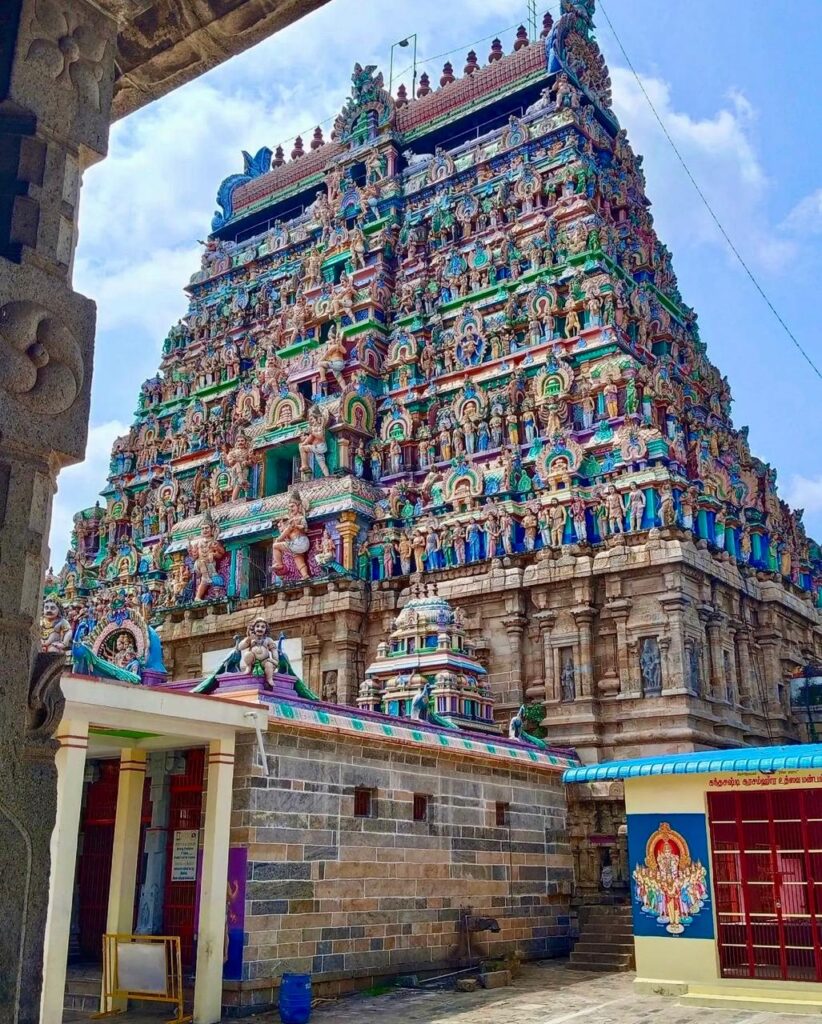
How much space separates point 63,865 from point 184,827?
3.70 metres

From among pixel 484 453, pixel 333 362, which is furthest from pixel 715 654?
pixel 333 362

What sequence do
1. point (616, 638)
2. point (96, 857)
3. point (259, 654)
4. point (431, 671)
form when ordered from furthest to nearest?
point (616, 638)
point (431, 671)
point (96, 857)
point (259, 654)

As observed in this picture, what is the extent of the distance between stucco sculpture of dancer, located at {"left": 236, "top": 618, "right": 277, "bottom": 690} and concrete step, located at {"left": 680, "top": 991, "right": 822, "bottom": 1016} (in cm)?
800

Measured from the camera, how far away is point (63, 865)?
12.9m

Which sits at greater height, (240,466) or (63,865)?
(240,466)

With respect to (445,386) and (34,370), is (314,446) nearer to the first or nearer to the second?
(445,386)

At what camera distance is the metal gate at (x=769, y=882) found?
15.0 metres

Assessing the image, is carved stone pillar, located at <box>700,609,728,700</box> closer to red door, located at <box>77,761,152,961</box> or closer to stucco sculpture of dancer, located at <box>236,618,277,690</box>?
stucco sculpture of dancer, located at <box>236,618,277,690</box>

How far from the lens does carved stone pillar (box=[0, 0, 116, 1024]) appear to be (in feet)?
11.5

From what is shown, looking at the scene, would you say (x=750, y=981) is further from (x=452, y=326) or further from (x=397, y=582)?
(x=452, y=326)

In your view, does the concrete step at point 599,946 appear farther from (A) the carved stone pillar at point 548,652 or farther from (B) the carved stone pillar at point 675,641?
(A) the carved stone pillar at point 548,652

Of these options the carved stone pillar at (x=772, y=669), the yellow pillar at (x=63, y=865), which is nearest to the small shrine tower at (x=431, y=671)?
the carved stone pillar at (x=772, y=669)

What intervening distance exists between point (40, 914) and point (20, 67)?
3.21 m

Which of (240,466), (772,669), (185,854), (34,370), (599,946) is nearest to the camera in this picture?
(34,370)
